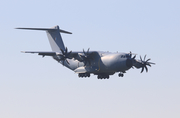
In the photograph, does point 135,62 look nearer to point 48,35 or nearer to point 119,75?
point 119,75

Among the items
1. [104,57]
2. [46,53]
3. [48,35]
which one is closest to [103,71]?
[104,57]

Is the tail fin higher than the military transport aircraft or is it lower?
higher

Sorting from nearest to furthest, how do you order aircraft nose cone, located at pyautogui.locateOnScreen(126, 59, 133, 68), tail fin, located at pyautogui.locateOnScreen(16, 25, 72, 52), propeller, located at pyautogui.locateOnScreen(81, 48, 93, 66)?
aircraft nose cone, located at pyautogui.locateOnScreen(126, 59, 133, 68) < propeller, located at pyautogui.locateOnScreen(81, 48, 93, 66) < tail fin, located at pyautogui.locateOnScreen(16, 25, 72, 52)

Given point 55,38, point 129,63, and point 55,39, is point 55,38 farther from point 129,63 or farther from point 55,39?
point 129,63

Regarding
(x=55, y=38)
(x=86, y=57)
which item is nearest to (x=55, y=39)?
(x=55, y=38)

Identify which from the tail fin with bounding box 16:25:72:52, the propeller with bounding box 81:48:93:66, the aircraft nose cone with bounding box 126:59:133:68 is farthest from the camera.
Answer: the tail fin with bounding box 16:25:72:52

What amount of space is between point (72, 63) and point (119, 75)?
718 cm

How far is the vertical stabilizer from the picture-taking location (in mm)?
53406

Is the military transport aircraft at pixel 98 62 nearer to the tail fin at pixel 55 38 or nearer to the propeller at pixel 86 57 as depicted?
the propeller at pixel 86 57

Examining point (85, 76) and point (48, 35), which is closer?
point (85, 76)

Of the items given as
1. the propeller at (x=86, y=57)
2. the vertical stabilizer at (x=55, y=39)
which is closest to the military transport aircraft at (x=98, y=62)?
the propeller at (x=86, y=57)

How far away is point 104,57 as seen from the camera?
4688 cm

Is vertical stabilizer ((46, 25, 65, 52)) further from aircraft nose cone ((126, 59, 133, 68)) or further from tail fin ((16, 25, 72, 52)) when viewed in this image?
aircraft nose cone ((126, 59, 133, 68))

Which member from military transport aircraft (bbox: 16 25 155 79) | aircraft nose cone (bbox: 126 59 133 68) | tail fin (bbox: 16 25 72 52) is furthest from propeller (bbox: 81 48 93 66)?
tail fin (bbox: 16 25 72 52)
